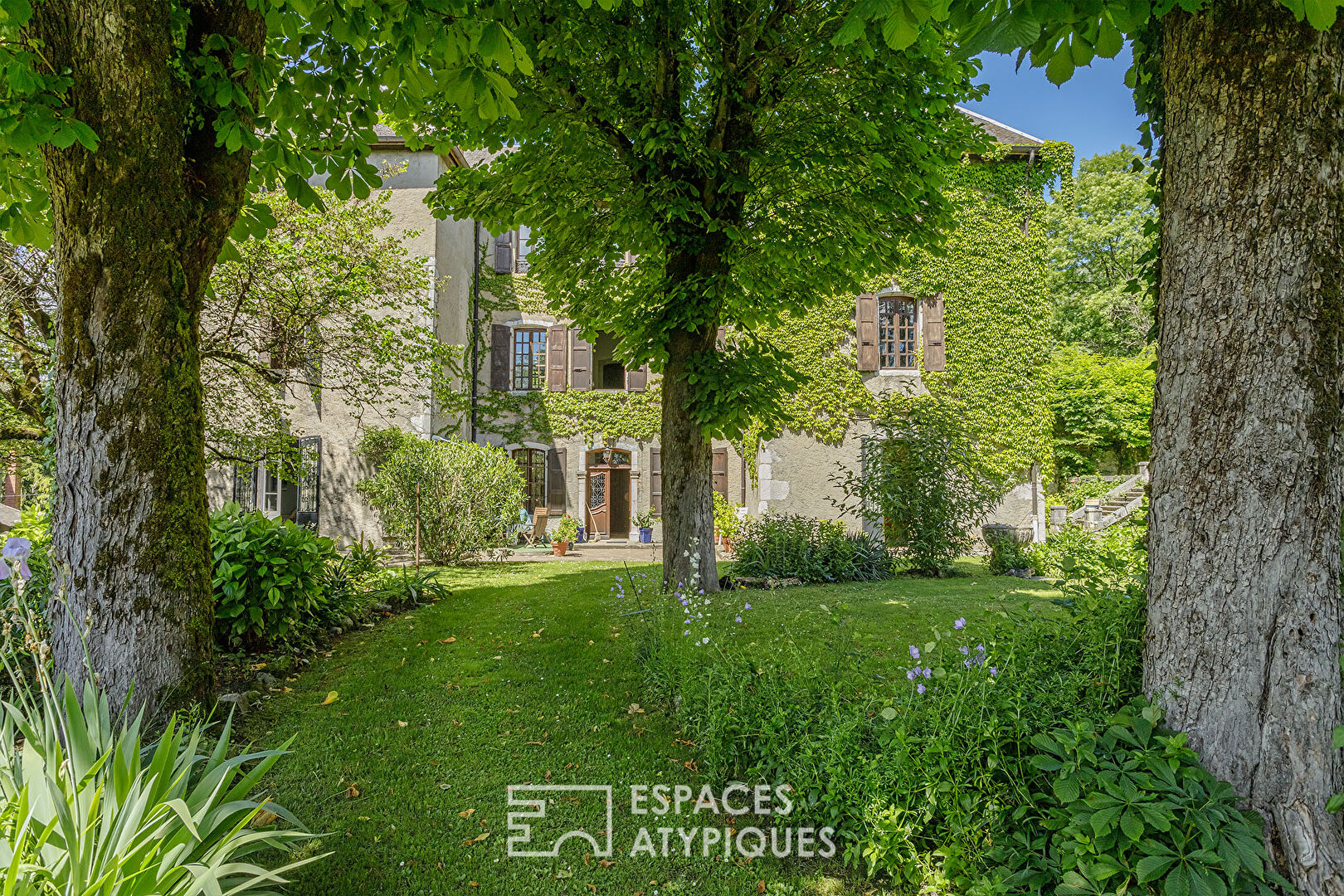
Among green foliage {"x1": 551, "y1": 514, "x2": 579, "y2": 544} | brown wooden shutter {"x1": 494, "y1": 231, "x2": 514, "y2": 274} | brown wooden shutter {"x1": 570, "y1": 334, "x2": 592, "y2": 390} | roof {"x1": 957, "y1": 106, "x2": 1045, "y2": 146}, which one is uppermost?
roof {"x1": 957, "y1": 106, "x2": 1045, "y2": 146}

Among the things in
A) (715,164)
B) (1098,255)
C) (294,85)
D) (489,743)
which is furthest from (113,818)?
(1098,255)

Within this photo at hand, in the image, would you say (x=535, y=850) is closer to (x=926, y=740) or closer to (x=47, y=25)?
(x=926, y=740)

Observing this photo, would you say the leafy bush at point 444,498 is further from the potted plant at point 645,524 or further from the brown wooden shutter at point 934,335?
the brown wooden shutter at point 934,335

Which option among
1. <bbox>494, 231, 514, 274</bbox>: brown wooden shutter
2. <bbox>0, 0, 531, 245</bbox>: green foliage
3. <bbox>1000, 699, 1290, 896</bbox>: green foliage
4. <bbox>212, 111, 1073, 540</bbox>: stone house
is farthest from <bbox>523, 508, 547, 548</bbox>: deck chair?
<bbox>1000, 699, 1290, 896</bbox>: green foliage

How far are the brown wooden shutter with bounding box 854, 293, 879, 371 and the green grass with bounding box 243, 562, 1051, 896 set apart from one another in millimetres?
8791

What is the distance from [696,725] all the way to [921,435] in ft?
25.4

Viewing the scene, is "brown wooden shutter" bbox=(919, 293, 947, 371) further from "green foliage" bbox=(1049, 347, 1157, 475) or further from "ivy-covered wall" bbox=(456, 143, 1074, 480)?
"green foliage" bbox=(1049, 347, 1157, 475)

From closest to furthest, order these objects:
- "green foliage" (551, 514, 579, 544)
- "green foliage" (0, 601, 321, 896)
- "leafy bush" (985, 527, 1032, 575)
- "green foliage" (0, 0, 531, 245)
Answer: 1. "green foliage" (0, 601, 321, 896)
2. "green foliage" (0, 0, 531, 245)
3. "leafy bush" (985, 527, 1032, 575)
4. "green foliage" (551, 514, 579, 544)

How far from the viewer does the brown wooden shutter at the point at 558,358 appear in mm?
16922

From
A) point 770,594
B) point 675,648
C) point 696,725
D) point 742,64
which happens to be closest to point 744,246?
point 742,64

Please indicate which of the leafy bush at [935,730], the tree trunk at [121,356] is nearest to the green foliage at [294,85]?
the tree trunk at [121,356]

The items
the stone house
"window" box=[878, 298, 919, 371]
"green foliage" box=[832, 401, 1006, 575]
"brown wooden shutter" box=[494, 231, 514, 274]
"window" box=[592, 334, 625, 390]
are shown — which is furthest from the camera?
"window" box=[592, 334, 625, 390]

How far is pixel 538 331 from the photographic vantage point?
17.4 metres

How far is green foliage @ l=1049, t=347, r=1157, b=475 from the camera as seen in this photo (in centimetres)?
1602
